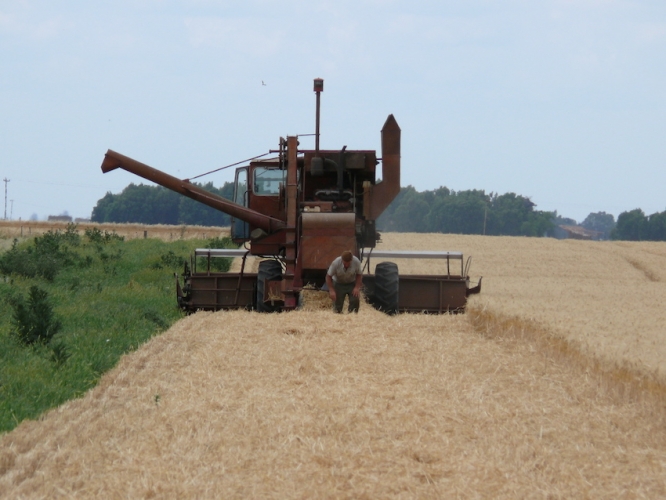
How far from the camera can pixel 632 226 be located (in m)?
121

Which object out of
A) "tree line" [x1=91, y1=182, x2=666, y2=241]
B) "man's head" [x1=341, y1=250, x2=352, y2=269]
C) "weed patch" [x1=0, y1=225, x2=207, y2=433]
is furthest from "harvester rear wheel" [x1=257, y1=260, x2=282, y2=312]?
"tree line" [x1=91, y1=182, x2=666, y2=241]

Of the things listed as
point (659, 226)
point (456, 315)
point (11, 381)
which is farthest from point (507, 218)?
point (11, 381)

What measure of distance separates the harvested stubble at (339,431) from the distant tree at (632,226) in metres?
113

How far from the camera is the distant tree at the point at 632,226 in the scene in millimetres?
118688

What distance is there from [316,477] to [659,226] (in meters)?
118

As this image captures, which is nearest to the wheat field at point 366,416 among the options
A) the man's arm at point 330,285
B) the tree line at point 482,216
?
the man's arm at point 330,285

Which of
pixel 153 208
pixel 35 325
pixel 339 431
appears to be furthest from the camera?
pixel 153 208

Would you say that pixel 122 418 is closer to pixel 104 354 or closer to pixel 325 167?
pixel 104 354

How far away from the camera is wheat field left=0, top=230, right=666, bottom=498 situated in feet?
20.3

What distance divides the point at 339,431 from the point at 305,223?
25.7 ft

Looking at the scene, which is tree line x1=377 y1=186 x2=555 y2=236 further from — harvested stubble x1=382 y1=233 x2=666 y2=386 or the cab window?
the cab window

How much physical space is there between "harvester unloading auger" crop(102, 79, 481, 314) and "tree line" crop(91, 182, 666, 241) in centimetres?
7932

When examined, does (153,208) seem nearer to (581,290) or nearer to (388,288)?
(581,290)

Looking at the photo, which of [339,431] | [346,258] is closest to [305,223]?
[346,258]
